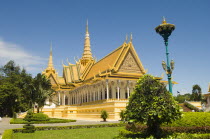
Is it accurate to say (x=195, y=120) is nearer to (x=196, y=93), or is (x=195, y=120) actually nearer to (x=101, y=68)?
(x=101, y=68)

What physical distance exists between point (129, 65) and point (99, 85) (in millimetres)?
5788

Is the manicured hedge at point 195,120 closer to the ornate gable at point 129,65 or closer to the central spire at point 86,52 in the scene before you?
the ornate gable at point 129,65

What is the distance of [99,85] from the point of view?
1351 inches

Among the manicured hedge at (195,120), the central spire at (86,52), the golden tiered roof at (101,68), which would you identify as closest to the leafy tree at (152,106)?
the manicured hedge at (195,120)

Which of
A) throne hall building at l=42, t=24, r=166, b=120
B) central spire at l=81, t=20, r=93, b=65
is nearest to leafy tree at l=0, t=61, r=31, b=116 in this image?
throne hall building at l=42, t=24, r=166, b=120

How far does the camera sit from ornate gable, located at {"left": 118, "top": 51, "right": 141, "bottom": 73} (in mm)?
32719

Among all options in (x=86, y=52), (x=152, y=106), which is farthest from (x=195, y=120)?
(x=86, y=52)

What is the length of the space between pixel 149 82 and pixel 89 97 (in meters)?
31.7

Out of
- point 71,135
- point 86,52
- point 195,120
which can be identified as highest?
point 86,52

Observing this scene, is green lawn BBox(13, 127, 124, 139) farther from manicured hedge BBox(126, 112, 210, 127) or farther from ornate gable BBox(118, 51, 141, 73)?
ornate gable BBox(118, 51, 141, 73)

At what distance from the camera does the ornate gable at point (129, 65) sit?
107 feet

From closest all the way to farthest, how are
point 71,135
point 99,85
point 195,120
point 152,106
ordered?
point 152,106 → point 195,120 → point 71,135 → point 99,85

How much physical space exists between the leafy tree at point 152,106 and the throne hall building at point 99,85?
1575 cm

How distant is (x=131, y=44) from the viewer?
33625mm
